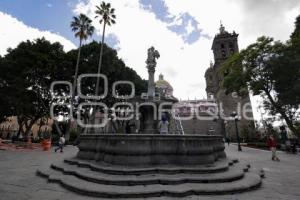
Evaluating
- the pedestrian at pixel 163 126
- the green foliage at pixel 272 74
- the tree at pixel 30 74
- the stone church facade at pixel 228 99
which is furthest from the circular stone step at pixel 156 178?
the stone church facade at pixel 228 99

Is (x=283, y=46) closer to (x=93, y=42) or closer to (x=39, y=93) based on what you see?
(x=93, y=42)

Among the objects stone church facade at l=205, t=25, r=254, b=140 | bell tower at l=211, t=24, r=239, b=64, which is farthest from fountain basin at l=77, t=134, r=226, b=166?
bell tower at l=211, t=24, r=239, b=64

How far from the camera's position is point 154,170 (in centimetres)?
605

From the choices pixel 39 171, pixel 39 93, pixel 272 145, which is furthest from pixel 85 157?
pixel 39 93

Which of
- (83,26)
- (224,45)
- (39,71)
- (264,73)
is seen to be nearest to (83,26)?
(83,26)

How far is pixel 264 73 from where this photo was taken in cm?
2355

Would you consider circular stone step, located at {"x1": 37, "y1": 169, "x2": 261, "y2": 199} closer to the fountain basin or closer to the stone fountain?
the stone fountain

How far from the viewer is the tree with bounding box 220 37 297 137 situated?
22391mm

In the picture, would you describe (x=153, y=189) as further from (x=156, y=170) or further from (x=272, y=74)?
(x=272, y=74)

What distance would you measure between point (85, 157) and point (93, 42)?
24370mm

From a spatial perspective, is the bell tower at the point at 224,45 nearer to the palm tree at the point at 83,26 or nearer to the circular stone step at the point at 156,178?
the palm tree at the point at 83,26

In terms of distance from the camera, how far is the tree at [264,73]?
73.5ft

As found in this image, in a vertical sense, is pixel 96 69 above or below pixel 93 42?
below

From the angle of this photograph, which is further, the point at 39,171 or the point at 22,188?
the point at 39,171
